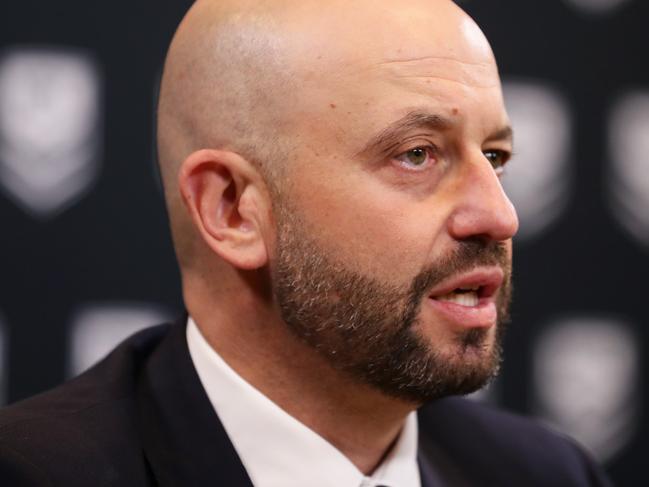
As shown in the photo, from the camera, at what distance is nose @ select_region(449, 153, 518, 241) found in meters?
1.19

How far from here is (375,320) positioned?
1.21m

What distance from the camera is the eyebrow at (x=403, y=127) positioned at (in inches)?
47.0

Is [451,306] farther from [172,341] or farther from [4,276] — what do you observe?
[4,276]

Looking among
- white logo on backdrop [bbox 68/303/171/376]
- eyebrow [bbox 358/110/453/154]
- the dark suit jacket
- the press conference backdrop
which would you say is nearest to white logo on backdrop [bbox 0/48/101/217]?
the press conference backdrop

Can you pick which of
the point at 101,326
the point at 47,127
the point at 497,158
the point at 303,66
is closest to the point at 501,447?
the point at 497,158

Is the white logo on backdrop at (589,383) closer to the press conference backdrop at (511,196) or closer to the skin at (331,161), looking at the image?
the press conference backdrop at (511,196)

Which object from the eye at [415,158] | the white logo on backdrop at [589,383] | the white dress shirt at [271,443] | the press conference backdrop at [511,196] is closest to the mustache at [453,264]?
the eye at [415,158]

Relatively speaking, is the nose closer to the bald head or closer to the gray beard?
the gray beard

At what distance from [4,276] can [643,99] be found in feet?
4.73

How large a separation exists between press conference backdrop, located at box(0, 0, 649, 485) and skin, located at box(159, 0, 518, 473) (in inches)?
25.5

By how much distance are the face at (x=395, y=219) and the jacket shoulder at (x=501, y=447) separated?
0.32 m

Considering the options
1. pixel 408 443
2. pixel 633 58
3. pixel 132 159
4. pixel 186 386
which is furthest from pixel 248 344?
pixel 633 58

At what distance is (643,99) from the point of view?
7.06ft

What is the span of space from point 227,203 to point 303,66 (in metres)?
0.22
